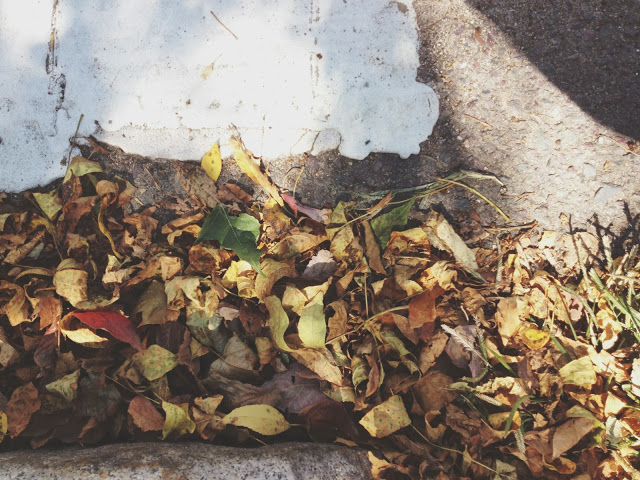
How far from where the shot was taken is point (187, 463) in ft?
4.73

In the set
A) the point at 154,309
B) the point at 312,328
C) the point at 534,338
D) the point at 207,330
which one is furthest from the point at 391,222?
the point at 154,309

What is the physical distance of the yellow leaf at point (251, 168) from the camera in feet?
6.40

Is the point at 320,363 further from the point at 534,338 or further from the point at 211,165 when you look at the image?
the point at 211,165

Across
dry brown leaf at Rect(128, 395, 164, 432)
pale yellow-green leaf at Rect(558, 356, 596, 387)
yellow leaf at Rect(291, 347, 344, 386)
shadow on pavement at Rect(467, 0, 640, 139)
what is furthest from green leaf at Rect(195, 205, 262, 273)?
shadow on pavement at Rect(467, 0, 640, 139)

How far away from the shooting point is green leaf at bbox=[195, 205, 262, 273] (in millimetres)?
1734

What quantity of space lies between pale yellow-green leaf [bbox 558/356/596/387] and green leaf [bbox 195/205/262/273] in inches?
44.9

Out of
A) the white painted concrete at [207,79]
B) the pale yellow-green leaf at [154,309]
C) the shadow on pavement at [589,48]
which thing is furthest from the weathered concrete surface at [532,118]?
the pale yellow-green leaf at [154,309]

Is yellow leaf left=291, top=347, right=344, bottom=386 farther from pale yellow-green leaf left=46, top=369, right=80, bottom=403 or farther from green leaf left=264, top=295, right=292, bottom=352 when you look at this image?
pale yellow-green leaf left=46, top=369, right=80, bottom=403

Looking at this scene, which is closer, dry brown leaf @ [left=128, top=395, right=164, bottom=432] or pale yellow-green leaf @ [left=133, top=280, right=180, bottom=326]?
dry brown leaf @ [left=128, top=395, right=164, bottom=432]

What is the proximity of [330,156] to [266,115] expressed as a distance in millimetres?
316

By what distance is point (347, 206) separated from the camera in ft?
6.30

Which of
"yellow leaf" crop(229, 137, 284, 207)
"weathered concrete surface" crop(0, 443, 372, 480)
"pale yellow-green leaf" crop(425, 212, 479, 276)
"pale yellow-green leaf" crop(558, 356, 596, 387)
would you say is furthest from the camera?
"yellow leaf" crop(229, 137, 284, 207)

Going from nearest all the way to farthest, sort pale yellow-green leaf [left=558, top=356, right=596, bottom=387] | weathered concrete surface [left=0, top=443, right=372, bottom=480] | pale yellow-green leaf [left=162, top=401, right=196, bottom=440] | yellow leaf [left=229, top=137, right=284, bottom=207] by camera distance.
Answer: weathered concrete surface [left=0, top=443, right=372, bottom=480]
pale yellow-green leaf [left=162, top=401, right=196, bottom=440]
pale yellow-green leaf [left=558, top=356, right=596, bottom=387]
yellow leaf [left=229, top=137, right=284, bottom=207]

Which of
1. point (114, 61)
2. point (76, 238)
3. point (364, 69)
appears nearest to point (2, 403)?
point (76, 238)
